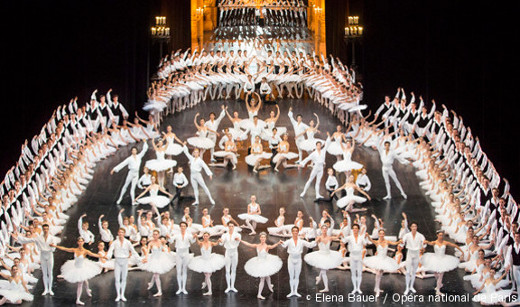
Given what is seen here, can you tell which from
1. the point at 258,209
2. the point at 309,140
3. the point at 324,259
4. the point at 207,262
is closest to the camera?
the point at 207,262

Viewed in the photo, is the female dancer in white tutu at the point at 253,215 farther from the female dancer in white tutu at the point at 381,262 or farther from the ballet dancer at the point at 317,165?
the female dancer in white tutu at the point at 381,262

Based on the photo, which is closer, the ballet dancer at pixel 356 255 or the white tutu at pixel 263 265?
the white tutu at pixel 263 265

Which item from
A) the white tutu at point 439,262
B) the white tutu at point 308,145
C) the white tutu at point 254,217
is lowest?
the white tutu at point 439,262

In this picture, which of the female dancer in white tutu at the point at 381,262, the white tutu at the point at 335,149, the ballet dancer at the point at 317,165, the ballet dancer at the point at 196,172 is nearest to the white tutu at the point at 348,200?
the ballet dancer at the point at 317,165

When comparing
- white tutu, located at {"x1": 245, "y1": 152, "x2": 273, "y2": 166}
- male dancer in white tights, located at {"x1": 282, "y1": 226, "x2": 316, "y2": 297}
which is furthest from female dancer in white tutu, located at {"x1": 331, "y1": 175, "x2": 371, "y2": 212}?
male dancer in white tights, located at {"x1": 282, "y1": 226, "x2": 316, "y2": 297}

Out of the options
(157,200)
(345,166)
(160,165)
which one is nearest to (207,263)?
(157,200)

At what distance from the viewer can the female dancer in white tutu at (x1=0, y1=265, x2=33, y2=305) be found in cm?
1353

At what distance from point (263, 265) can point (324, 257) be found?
905 mm

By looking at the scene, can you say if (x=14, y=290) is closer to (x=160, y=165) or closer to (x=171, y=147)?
(x=160, y=165)

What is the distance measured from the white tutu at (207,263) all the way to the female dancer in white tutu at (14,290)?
7.53 feet

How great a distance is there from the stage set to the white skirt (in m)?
0.03

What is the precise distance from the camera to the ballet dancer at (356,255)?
46.0 ft

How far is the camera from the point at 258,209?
16.0 metres

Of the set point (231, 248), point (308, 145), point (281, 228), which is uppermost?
point (308, 145)
